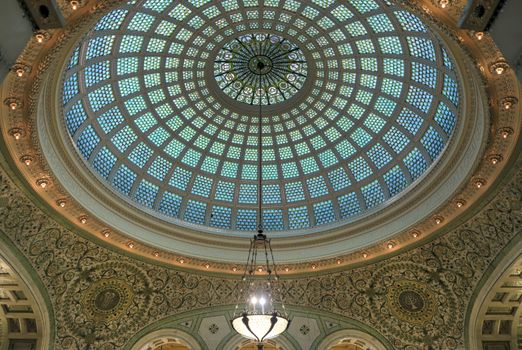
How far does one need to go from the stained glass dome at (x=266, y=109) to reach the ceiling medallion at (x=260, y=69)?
6 centimetres

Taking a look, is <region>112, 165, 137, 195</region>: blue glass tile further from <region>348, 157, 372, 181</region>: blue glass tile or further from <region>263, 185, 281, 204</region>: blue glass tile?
<region>348, 157, 372, 181</region>: blue glass tile

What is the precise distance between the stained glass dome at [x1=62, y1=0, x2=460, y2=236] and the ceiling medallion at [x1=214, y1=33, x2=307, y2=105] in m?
0.06

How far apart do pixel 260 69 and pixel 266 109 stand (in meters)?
2.06

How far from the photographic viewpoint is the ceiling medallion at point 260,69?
679 inches

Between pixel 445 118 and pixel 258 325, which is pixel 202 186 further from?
pixel 445 118

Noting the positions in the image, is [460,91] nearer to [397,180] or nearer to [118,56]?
[397,180]

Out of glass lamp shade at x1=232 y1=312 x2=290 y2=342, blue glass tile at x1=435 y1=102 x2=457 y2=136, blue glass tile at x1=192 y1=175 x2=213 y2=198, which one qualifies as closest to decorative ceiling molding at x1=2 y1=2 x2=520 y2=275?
blue glass tile at x1=435 y1=102 x2=457 y2=136

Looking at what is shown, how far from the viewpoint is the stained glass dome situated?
15.9 meters

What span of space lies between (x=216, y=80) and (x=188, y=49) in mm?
1755

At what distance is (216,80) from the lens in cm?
1828

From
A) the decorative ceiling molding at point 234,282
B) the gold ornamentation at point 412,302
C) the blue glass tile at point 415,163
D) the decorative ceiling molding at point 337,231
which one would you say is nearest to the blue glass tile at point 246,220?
the decorative ceiling molding at point 337,231

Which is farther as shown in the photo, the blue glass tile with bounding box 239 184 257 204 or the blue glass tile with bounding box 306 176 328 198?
the blue glass tile with bounding box 239 184 257 204

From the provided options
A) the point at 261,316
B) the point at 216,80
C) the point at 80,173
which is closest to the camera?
the point at 261,316

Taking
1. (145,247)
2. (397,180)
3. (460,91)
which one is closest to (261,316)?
(145,247)
